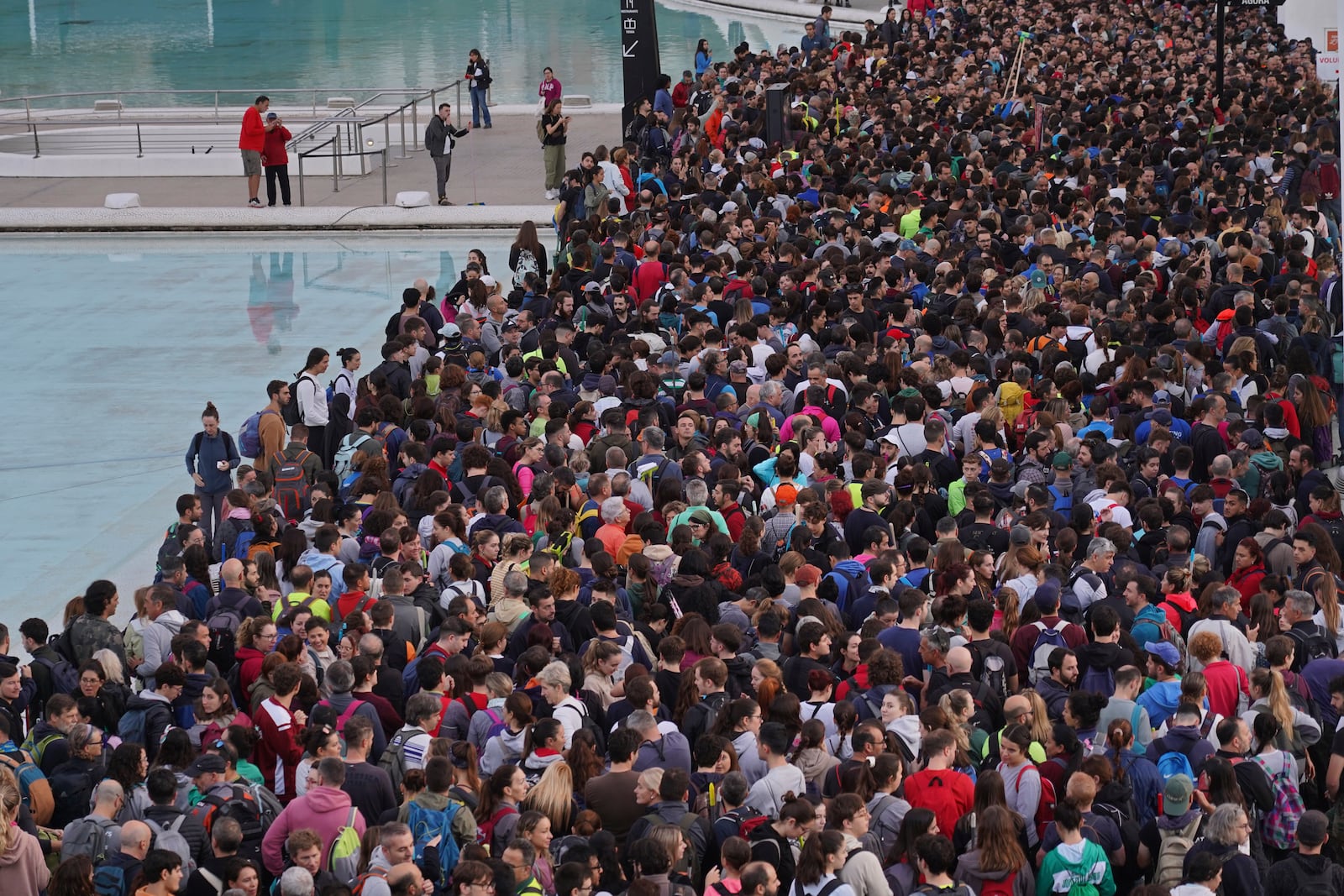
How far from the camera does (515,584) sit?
8.90m

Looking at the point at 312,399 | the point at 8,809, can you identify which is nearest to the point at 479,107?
the point at 312,399

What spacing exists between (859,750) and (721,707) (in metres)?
0.69

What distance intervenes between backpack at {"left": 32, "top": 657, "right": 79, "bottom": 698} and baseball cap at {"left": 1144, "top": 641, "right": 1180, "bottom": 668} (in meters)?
5.28

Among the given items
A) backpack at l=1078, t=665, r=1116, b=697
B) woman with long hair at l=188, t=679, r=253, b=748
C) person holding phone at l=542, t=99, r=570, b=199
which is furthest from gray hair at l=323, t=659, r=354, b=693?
person holding phone at l=542, t=99, r=570, b=199

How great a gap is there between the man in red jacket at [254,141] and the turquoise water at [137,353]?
1.13 m

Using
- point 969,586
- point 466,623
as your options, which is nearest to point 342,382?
point 466,623

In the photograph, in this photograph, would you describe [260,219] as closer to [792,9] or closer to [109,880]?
[109,880]

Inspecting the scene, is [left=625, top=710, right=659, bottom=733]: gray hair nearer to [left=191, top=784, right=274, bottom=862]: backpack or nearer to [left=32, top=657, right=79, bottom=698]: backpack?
[left=191, top=784, right=274, bottom=862]: backpack

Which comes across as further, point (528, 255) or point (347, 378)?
point (528, 255)

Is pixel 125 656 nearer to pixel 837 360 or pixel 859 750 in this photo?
pixel 859 750

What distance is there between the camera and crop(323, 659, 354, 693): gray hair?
8.03 metres

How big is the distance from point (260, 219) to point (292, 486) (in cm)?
1369

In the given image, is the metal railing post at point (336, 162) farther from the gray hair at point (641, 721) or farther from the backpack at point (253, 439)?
the gray hair at point (641, 721)

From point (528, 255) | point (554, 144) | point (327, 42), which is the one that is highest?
point (327, 42)
